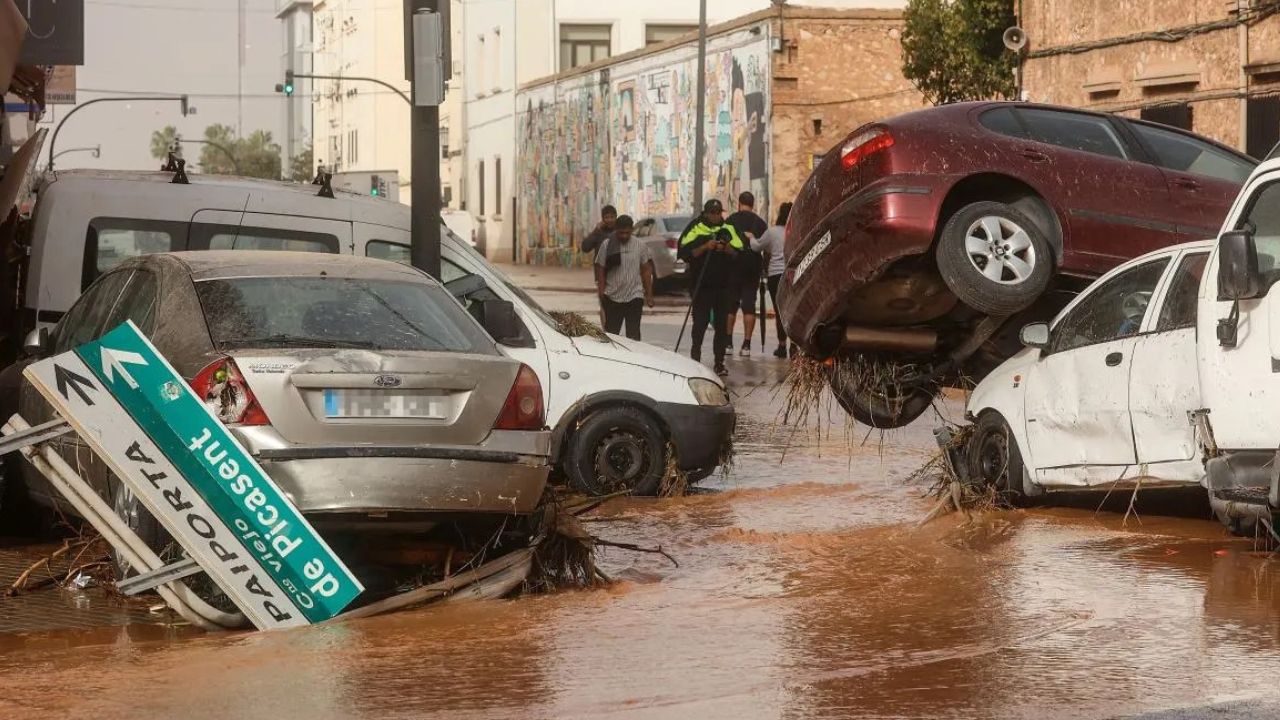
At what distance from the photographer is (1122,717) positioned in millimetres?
6008

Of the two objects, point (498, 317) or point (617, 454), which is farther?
point (617, 454)

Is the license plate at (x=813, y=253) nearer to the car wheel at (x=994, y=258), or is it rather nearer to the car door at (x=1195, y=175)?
the car wheel at (x=994, y=258)

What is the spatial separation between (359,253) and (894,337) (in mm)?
3273

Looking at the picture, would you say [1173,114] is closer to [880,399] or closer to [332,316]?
[880,399]

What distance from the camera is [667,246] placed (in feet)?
126

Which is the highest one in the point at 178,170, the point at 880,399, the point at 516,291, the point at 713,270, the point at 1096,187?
the point at 178,170

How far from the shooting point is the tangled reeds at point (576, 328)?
12.3m

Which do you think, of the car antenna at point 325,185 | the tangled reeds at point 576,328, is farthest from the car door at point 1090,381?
the car antenna at point 325,185

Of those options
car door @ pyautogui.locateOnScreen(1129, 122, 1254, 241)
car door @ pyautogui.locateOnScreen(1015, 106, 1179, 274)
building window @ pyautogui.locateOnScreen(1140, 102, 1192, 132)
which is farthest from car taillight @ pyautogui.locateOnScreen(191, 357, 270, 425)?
building window @ pyautogui.locateOnScreen(1140, 102, 1192, 132)

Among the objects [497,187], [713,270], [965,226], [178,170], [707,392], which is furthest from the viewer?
[497,187]

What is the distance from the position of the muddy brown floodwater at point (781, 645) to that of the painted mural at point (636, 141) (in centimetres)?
3415

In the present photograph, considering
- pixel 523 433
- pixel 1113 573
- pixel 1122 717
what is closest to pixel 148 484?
pixel 523 433

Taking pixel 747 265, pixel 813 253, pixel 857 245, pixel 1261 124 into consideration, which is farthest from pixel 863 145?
pixel 1261 124

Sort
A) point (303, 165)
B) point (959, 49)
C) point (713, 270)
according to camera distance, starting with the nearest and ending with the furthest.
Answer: point (713, 270) → point (959, 49) → point (303, 165)
